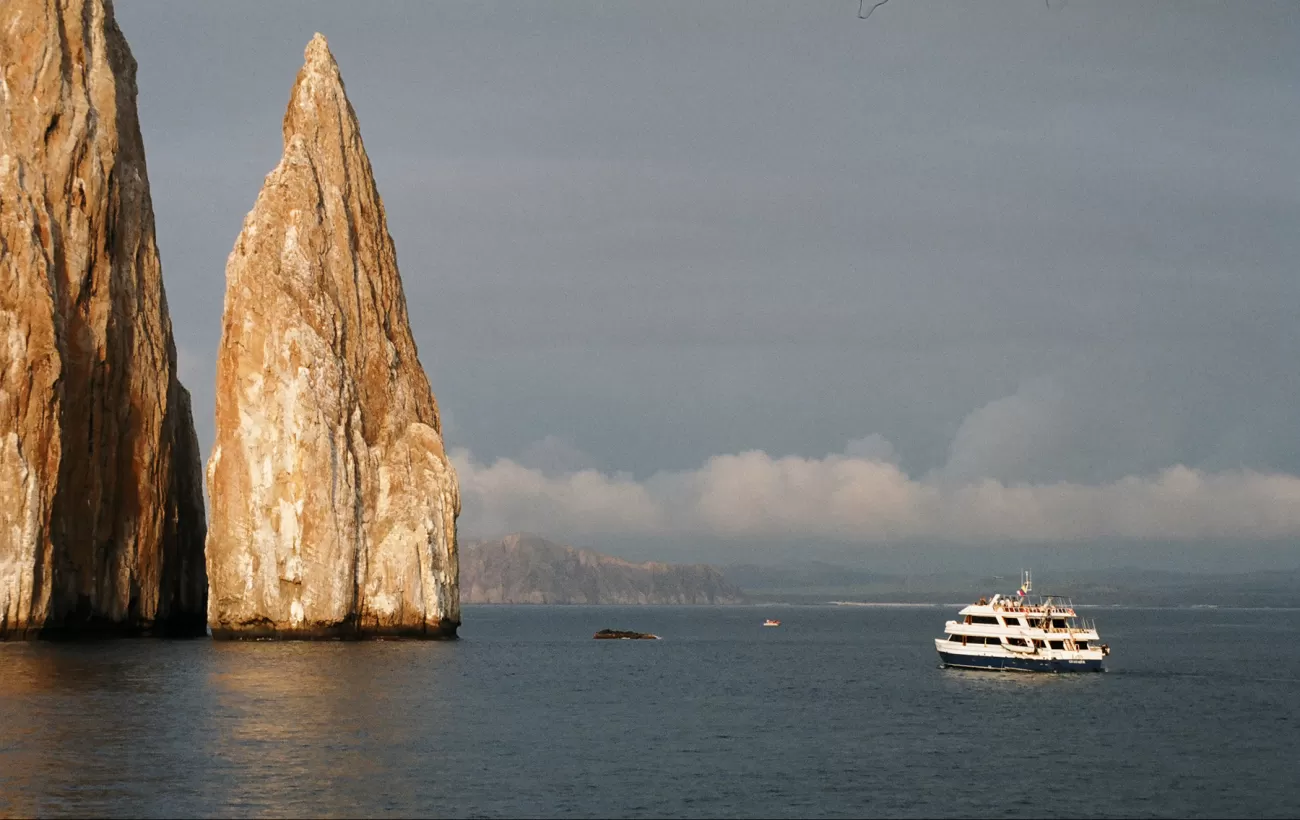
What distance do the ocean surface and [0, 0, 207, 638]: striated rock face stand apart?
9106 mm

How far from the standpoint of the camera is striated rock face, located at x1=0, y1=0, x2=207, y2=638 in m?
100

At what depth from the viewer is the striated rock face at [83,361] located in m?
100

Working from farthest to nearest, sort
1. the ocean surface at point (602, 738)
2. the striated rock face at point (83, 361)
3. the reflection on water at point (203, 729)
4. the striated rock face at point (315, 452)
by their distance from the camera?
the striated rock face at point (315, 452)
the striated rock face at point (83, 361)
the ocean surface at point (602, 738)
the reflection on water at point (203, 729)

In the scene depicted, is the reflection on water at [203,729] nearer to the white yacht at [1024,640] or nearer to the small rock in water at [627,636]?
Result: the white yacht at [1024,640]

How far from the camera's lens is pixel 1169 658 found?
127 metres

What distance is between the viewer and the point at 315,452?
10456cm

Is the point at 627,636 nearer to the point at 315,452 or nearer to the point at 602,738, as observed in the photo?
the point at 315,452

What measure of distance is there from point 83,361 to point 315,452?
20297 mm

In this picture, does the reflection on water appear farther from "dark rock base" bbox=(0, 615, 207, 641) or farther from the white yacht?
the white yacht

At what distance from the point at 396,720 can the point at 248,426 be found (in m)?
45.1

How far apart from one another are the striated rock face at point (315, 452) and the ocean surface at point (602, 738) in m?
4.30

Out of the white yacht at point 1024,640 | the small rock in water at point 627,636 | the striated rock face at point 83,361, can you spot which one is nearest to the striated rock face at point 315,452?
the striated rock face at point 83,361

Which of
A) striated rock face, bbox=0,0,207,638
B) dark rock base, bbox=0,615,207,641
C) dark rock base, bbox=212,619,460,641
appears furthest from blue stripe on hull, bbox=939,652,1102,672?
dark rock base, bbox=0,615,207,641

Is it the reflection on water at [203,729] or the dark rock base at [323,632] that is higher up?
the dark rock base at [323,632]
